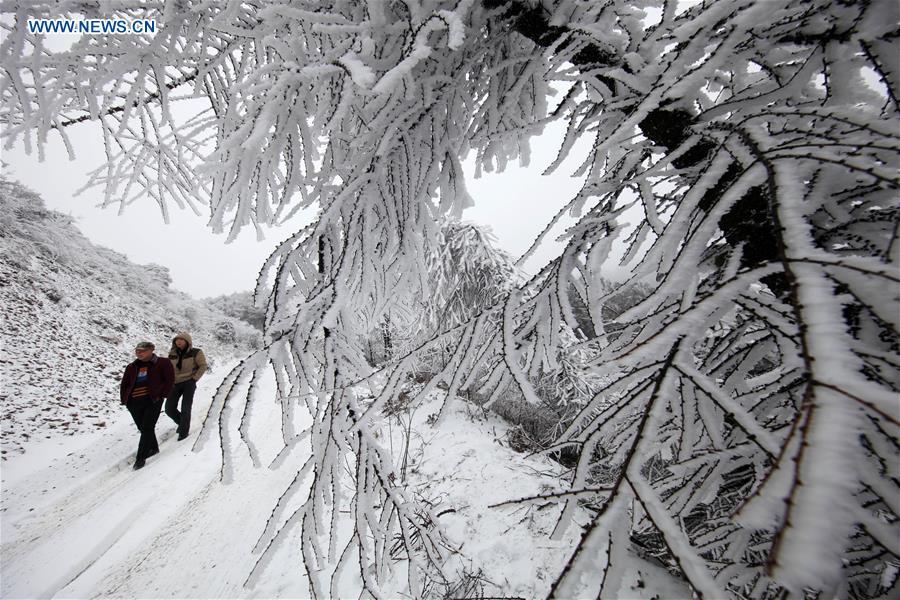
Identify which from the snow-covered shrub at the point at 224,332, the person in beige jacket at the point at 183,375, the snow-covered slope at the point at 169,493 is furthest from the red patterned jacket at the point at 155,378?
the snow-covered shrub at the point at 224,332

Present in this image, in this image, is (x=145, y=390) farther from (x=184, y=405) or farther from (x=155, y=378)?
(x=184, y=405)

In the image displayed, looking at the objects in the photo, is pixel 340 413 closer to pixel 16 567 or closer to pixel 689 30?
pixel 689 30

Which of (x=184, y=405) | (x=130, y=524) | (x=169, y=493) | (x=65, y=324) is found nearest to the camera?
(x=130, y=524)

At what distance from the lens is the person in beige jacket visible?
555 centimetres

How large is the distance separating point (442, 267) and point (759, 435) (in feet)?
24.4

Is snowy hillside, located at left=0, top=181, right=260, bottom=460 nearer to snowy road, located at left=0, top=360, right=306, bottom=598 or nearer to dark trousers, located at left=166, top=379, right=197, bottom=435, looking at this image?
snowy road, located at left=0, top=360, right=306, bottom=598

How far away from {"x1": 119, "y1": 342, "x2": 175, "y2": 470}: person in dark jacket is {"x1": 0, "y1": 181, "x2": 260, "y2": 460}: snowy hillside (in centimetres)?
231

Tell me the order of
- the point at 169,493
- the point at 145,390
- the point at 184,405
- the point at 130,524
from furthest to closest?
the point at 184,405 → the point at 145,390 → the point at 169,493 → the point at 130,524

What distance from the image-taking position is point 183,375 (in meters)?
5.59

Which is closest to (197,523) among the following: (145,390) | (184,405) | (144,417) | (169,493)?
(169,493)

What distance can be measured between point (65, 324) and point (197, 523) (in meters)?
9.01

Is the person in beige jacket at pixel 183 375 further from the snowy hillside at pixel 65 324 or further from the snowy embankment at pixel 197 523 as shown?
the snowy hillside at pixel 65 324

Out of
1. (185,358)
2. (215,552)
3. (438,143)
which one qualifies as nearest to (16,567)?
(215,552)

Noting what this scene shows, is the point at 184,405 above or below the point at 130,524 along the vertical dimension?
above
